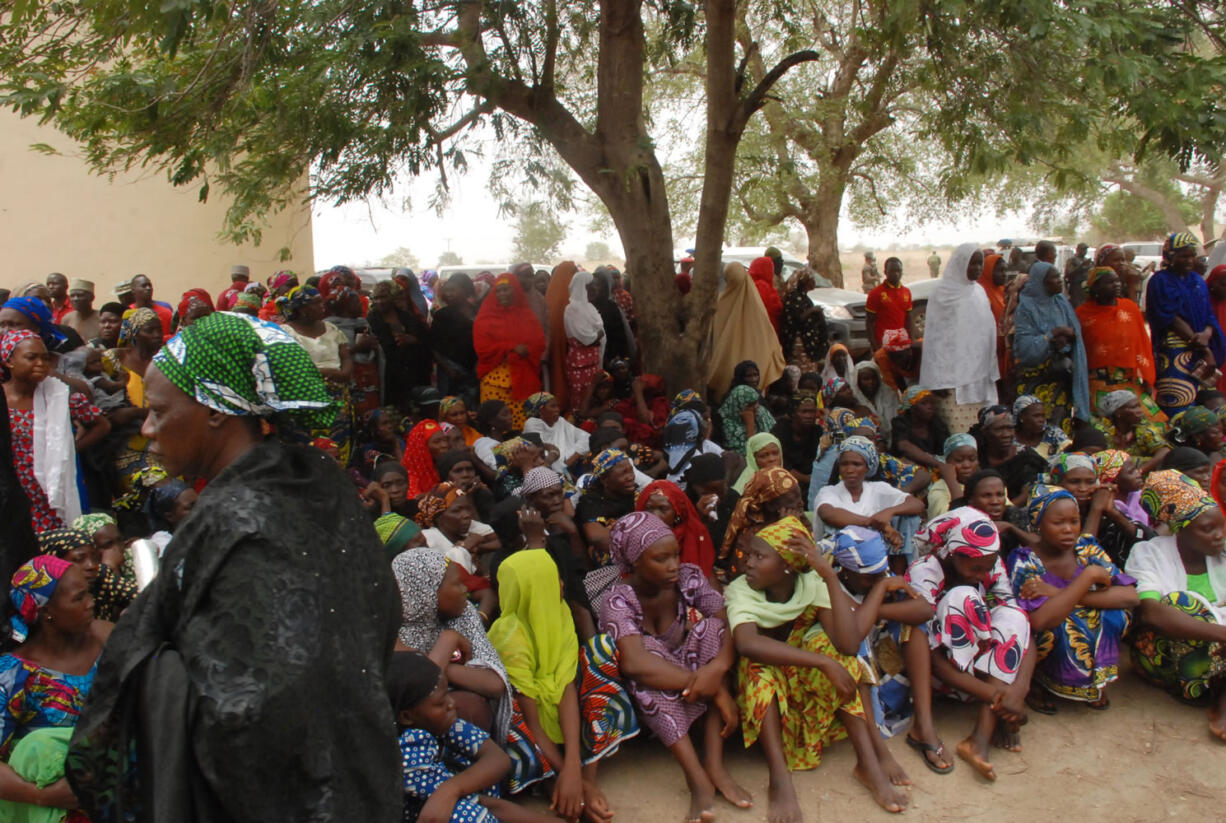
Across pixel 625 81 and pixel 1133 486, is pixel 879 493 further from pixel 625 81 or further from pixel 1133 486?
pixel 625 81

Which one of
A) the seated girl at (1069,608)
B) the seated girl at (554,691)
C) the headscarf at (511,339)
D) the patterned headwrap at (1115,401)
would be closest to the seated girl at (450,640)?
the seated girl at (554,691)

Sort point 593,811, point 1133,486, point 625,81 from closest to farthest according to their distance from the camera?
point 593,811 < point 1133,486 < point 625,81

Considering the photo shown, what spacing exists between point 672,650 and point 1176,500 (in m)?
2.45

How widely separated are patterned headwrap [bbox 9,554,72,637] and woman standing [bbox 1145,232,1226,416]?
24.4ft

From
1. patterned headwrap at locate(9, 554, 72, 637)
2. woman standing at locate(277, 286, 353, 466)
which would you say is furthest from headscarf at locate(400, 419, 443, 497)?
patterned headwrap at locate(9, 554, 72, 637)

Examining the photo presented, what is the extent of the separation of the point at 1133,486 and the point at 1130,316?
2.43 m

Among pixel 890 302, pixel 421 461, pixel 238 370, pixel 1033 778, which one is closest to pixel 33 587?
pixel 238 370

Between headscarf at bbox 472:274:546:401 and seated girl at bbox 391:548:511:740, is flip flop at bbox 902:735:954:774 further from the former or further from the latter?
headscarf at bbox 472:274:546:401

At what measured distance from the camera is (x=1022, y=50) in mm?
5883

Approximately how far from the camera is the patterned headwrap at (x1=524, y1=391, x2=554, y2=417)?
6.71 m

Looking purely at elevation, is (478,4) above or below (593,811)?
above

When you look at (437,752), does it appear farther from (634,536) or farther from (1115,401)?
(1115,401)

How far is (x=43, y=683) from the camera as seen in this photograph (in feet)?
9.96

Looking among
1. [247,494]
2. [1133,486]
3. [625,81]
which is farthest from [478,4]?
[247,494]
